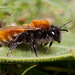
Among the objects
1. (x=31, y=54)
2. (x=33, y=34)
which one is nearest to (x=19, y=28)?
(x=33, y=34)

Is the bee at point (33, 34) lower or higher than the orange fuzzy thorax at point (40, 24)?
lower

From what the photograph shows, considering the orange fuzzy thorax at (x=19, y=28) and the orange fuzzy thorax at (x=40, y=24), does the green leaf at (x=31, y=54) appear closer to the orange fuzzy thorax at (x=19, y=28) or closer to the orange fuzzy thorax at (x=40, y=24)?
the orange fuzzy thorax at (x=19, y=28)

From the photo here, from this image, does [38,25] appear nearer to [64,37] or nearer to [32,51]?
[32,51]

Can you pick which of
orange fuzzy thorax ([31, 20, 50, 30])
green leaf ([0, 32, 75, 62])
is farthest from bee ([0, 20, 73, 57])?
green leaf ([0, 32, 75, 62])

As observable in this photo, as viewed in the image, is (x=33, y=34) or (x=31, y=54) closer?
(x=31, y=54)

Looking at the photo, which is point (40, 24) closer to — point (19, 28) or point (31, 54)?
point (19, 28)

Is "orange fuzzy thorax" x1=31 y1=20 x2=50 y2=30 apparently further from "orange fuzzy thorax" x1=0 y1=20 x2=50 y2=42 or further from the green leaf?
the green leaf

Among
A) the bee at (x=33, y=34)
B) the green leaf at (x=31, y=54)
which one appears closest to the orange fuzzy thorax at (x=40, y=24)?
the bee at (x=33, y=34)

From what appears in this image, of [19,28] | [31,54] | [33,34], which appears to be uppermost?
[19,28]

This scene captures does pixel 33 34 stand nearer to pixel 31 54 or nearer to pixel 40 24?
pixel 40 24

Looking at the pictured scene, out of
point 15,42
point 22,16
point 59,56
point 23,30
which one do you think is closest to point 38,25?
point 23,30

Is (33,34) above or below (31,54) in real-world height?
above
